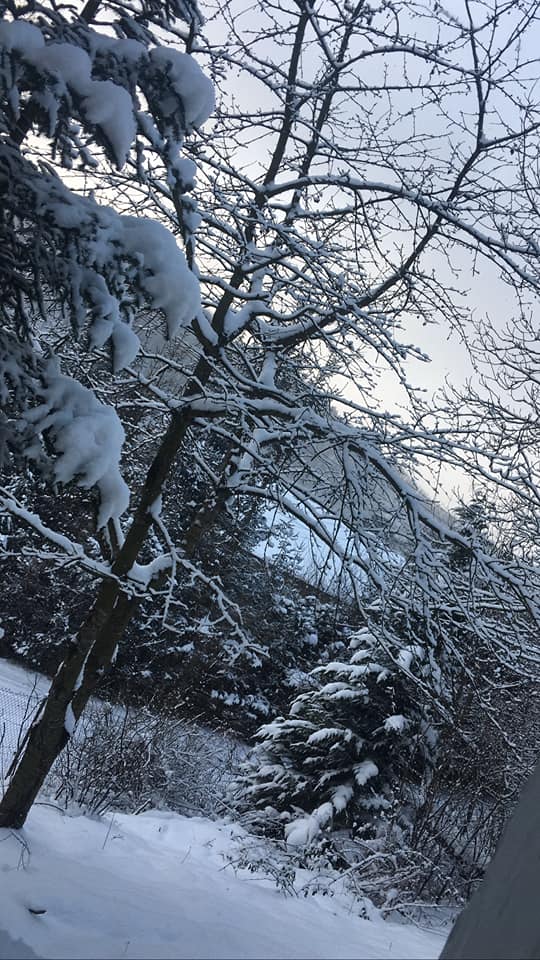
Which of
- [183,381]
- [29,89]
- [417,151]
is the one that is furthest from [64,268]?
[183,381]

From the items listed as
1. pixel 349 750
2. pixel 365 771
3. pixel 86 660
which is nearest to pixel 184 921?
pixel 86 660

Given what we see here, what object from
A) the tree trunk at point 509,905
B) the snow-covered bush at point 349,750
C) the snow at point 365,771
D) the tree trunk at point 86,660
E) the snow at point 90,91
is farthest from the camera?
the snow at point 365,771

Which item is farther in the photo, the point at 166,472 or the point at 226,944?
the point at 166,472

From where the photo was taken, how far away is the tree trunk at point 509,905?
2.49 feet

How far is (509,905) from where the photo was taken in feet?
2.61

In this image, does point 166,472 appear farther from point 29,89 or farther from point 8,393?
point 29,89

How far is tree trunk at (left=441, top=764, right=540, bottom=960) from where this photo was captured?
0.76 metres

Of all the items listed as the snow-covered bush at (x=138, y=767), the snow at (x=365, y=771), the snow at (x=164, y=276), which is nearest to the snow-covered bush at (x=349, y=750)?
the snow at (x=365, y=771)

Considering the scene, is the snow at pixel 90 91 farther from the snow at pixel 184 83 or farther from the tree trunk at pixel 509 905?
the tree trunk at pixel 509 905

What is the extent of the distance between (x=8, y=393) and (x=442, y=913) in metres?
2.02

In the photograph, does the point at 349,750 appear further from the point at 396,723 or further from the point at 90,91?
the point at 90,91

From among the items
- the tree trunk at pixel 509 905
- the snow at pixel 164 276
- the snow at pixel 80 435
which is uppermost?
the snow at pixel 164 276

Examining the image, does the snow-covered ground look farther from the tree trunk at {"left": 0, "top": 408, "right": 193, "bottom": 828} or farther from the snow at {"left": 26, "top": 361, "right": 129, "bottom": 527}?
the tree trunk at {"left": 0, "top": 408, "right": 193, "bottom": 828}

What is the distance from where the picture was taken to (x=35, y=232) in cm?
225
